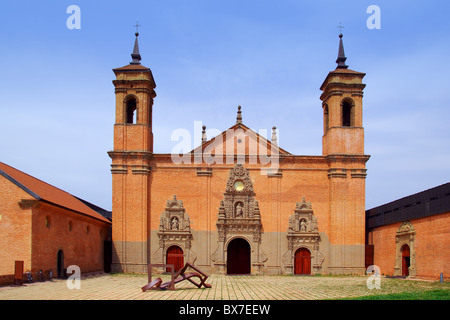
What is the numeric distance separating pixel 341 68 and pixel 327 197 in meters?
10.1

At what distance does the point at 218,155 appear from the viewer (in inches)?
1336

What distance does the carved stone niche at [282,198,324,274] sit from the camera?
32.7m

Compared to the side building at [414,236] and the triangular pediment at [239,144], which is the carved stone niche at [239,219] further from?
the side building at [414,236]

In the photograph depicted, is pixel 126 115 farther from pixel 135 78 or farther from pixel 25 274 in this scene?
pixel 25 274

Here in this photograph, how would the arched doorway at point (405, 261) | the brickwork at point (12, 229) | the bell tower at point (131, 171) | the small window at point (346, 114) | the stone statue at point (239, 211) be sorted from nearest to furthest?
the brickwork at point (12, 229) < the arched doorway at point (405, 261) < the bell tower at point (131, 171) < the stone statue at point (239, 211) < the small window at point (346, 114)

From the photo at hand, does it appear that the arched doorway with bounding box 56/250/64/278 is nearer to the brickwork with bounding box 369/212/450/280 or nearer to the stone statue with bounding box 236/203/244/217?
the stone statue with bounding box 236/203/244/217

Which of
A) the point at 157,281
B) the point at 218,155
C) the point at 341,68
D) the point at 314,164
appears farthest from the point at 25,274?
the point at 341,68

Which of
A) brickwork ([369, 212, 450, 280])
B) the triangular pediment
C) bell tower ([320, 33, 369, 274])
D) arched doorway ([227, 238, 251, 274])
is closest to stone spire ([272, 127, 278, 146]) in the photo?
the triangular pediment

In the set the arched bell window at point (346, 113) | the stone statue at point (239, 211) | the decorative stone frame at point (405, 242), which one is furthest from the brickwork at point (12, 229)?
the arched bell window at point (346, 113)

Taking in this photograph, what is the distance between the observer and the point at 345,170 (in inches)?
1315

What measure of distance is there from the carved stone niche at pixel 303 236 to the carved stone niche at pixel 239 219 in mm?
1863

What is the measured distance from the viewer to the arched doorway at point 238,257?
3334 cm

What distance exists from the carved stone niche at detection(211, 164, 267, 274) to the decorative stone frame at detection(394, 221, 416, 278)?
8789 millimetres

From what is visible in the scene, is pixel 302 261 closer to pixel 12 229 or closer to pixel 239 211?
pixel 239 211
